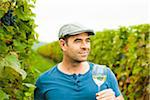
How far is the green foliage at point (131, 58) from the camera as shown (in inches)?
365

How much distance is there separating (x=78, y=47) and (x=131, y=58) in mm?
5912

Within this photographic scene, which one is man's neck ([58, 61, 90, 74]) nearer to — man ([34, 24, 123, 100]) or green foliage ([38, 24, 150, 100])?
man ([34, 24, 123, 100])

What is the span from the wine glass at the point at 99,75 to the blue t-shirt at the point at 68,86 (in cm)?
2

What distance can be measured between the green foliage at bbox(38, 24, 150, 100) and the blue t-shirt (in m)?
5.09

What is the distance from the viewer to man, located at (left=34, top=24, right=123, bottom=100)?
393 centimetres

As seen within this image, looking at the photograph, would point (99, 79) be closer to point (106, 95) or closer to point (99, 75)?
point (99, 75)

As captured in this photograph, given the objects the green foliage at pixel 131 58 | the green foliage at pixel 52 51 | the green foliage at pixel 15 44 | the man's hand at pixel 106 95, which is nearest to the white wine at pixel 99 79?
the man's hand at pixel 106 95

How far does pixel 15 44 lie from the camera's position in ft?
13.0

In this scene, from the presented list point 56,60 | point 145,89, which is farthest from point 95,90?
point 56,60

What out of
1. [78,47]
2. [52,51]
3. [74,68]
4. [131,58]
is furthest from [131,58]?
[52,51]

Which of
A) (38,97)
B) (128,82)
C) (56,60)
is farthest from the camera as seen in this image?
(56,60)

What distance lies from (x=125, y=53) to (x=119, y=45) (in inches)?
20.7

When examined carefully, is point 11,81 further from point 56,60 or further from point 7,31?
point 56,60

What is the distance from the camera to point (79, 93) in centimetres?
393
